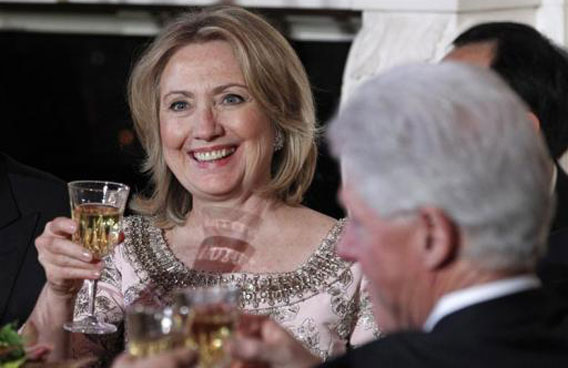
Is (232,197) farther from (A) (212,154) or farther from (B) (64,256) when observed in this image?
(B) (64,256)

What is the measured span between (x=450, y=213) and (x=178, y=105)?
→ 4.42 feet

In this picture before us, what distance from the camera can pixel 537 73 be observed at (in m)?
2.93

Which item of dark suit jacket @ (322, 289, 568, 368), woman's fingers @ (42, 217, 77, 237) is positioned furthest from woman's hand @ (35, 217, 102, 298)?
dark suit jacket @ (322, 289, 568, 368)

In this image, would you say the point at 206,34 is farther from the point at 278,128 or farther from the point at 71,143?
the point at 71,143

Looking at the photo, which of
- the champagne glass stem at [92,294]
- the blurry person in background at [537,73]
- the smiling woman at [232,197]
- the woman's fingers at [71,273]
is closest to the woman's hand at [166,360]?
the woman's fingers at [71,273]

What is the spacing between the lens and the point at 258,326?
1924 millimetres

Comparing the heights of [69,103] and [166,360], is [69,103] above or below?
below

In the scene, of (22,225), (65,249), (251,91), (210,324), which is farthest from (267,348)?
(22,225)

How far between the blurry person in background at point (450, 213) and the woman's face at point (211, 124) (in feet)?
3.64

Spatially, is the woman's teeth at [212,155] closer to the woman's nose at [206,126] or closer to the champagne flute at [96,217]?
the woman's nose at [206,126]

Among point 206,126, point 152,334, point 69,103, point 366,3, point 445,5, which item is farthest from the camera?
point 69,103

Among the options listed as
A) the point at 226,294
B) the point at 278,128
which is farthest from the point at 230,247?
the point at 226,294

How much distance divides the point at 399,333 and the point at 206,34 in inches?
53.6

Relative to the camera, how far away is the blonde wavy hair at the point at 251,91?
9.34 feet
